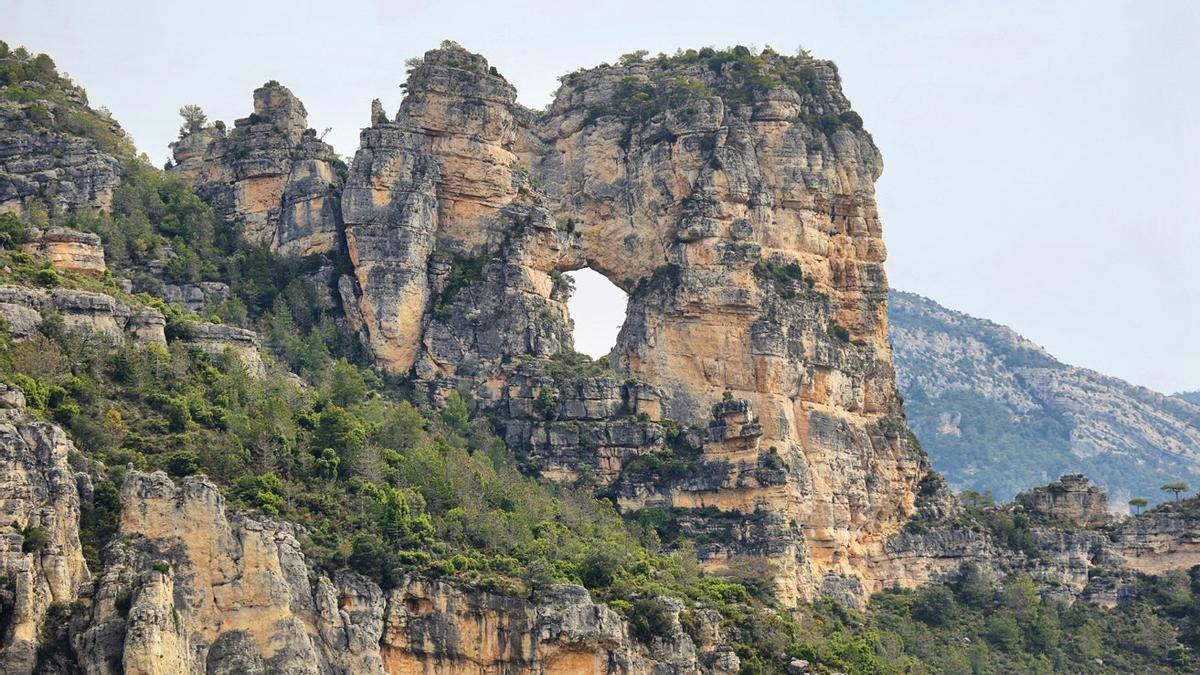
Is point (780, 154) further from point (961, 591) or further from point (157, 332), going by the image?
point (157, 332)

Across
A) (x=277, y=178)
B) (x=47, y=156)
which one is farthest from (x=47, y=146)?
(x=277, y=178)

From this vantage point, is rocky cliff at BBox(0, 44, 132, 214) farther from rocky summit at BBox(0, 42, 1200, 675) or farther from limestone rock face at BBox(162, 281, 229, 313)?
limestone rock face at BBox(162, 281, 229, 313)

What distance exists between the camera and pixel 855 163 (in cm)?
10162

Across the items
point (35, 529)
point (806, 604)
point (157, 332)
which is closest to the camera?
point (35, 529)

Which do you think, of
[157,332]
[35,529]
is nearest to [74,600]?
[35,529]

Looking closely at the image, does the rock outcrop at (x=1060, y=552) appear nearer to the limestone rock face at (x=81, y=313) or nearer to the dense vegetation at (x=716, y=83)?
the dense vegetation at (x=716, y=83)

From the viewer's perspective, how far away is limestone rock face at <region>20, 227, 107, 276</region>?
78.1 meters

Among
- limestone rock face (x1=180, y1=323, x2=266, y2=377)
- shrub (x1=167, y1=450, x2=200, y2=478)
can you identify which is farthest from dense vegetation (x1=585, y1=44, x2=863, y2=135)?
shrub (x1=167, y1=450, x2=200, y2=478)

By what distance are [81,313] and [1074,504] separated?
166ft

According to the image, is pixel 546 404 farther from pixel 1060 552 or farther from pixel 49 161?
pixel 1060 552

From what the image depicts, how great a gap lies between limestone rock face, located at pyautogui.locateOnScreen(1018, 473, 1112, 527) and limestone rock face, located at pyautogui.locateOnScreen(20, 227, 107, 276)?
47.0m

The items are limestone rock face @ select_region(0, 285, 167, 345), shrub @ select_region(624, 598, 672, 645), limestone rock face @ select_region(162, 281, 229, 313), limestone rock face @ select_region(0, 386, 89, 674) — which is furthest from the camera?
limestone rock face @ select_region(162, 281, 229, 313)

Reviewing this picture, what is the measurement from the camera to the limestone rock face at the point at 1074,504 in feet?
338

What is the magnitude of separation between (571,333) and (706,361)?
614 cm
